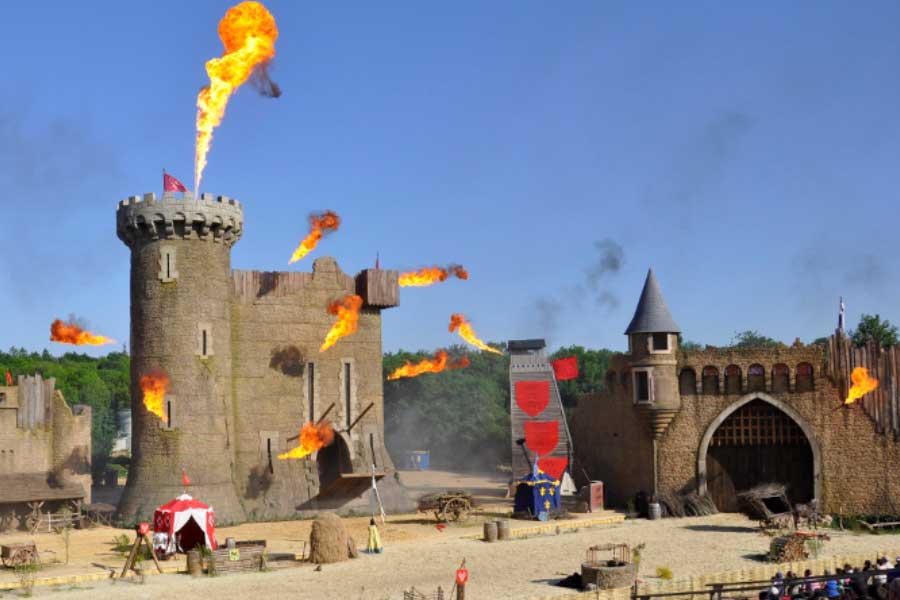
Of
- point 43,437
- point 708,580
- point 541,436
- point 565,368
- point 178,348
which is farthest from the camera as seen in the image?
point 565,368

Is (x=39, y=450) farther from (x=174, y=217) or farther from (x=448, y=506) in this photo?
(x=448, y=506)

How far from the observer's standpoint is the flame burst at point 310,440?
4100 centimetres

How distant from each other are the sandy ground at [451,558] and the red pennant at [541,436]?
24.3 ft

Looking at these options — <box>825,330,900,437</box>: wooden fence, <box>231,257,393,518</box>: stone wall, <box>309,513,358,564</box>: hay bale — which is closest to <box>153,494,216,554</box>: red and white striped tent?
<box>309,513,358,564</box>: hay bale

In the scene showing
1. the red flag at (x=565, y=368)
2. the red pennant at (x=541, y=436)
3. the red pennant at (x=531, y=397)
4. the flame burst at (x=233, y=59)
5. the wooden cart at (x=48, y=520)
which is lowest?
the wooden cart at (x=48, y=520)

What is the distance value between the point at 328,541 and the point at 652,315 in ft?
57.7

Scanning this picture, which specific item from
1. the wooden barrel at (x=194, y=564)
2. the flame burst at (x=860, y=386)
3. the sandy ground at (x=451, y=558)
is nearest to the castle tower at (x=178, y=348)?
the sandy ground at (x=451, y=558)

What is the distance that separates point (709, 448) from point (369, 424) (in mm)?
14059

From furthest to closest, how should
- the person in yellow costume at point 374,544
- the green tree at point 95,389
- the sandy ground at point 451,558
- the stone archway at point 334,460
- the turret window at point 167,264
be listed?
1. the green tree at point 95,389
2. the stone archway at point 334,460
3. the turret window at point 167,264
4. the person in yellow costume at point 374,544
5. the sandy ground at point 451,558

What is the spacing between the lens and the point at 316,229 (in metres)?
43.2

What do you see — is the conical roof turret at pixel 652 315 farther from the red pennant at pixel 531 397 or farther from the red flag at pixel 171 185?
the red flag at pixel 171 185

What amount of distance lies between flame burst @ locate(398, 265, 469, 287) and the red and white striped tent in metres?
17.0

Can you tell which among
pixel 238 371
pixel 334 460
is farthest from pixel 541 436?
pixel 238 371

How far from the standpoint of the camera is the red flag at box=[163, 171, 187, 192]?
127 feet
